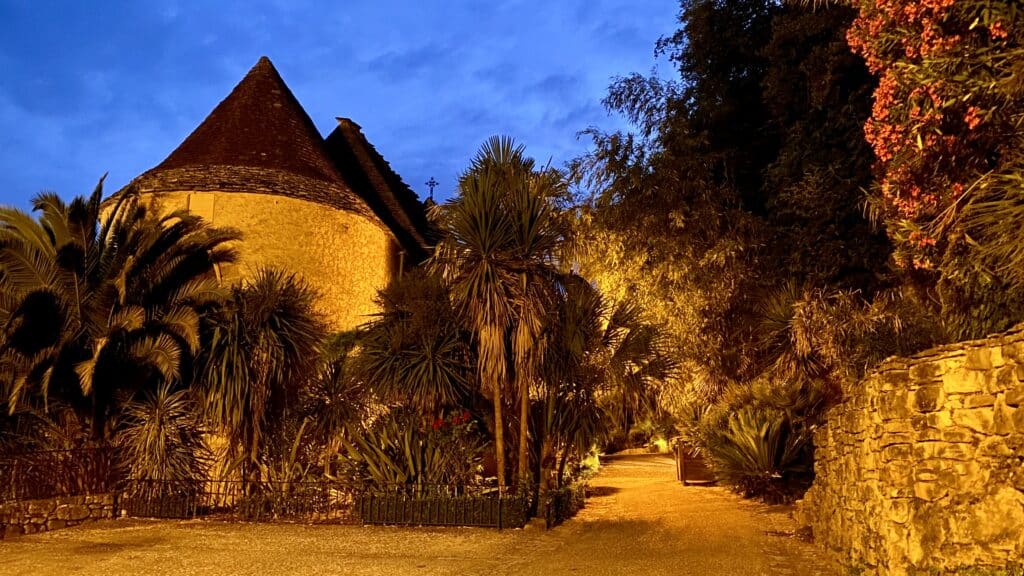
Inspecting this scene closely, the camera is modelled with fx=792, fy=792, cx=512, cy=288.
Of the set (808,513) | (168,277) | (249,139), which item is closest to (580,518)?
(808,513)

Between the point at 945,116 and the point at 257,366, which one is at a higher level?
the point at 945,116

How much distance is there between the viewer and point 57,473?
11.7 metres

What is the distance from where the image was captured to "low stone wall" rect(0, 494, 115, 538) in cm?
1073

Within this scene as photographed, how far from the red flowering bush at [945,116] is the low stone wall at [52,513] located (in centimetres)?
1150

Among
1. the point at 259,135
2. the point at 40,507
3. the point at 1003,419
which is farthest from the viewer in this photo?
the point at 259,135

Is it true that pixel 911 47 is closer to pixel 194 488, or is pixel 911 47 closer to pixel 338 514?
pixel 338 514

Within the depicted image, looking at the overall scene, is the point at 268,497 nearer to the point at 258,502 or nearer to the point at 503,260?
the point at 258,502

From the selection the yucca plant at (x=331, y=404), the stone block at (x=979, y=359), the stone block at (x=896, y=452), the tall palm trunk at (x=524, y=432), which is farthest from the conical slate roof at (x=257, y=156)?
the stone block at (x=979, y=359)

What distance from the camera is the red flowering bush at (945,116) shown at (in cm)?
638

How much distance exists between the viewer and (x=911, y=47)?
7184 millimetres

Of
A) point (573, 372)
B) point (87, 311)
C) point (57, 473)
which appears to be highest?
point (87, 311)

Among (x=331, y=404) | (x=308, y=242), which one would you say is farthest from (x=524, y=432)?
(x=308, y=242)

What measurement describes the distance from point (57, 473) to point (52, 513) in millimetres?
665

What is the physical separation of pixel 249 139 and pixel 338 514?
987 centimetres
